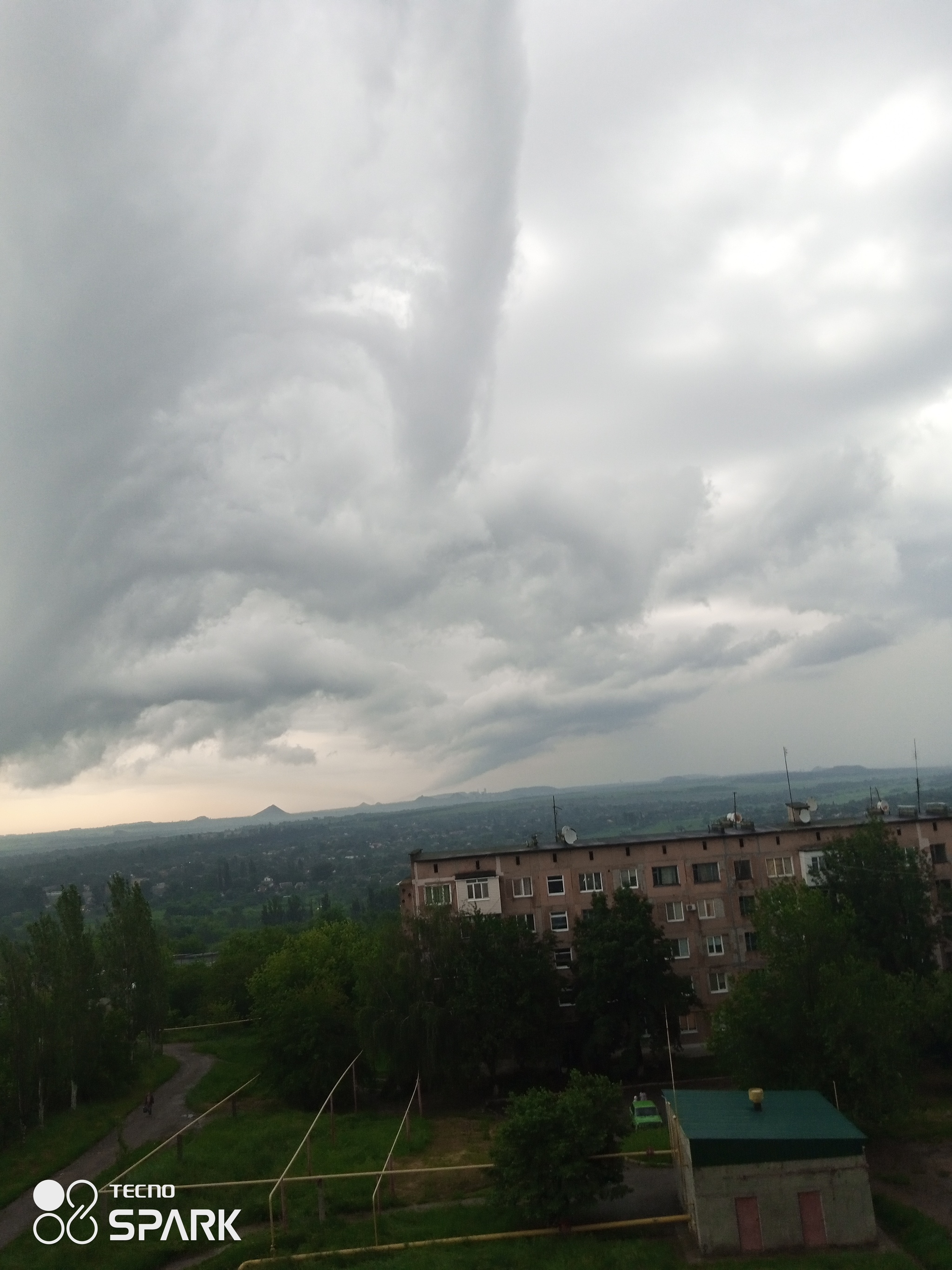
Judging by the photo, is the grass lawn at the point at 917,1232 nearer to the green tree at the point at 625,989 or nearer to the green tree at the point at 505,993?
the green tree at the point at 625,989

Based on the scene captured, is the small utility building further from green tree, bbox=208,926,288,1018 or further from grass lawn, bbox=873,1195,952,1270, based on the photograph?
green tree, bbox=208,926,288,1018

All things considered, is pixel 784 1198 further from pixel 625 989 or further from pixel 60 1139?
pixel 60 1139

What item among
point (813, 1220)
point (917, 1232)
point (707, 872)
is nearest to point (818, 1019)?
point (917, 1232)

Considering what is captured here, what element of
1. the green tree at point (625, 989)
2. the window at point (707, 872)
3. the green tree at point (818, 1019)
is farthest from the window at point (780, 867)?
the green tree at point (818, 1019)

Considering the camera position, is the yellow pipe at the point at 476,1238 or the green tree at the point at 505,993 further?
the green tree at the point at 505,993
